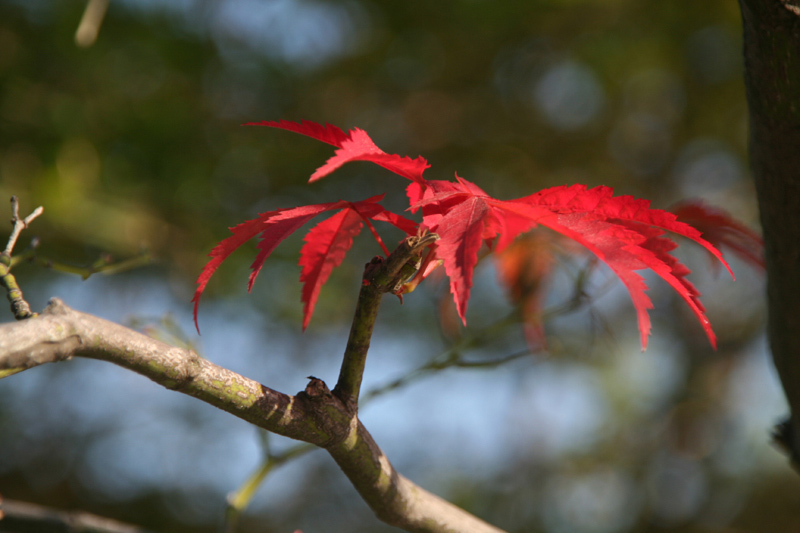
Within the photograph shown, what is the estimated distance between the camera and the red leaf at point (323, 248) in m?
0.36

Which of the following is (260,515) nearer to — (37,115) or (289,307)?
(289,307)

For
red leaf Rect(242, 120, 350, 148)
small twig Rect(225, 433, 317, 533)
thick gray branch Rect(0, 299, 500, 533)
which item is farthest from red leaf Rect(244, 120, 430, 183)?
small twig Rect(225, 433, 317, 533)

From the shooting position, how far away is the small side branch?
0.89 feet

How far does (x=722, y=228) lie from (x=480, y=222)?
360mm

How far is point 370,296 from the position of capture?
0.29 metres

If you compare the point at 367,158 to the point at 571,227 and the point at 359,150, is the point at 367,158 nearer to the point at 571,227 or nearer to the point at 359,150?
the point at 359,150

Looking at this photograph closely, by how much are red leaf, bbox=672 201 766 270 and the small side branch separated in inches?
12.1

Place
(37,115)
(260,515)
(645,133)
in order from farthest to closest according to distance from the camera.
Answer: (260,515) → (645,133) → (37,115)

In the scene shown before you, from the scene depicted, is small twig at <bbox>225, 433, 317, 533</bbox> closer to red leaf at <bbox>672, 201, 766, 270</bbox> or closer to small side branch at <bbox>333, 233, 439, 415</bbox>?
small side branch at <bbox>333, 233, 439, 415</bbox>

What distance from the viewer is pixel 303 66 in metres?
1.36

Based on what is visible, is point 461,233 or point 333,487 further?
point 333,487

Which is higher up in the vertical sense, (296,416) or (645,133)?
(645,133)

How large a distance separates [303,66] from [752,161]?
3.92ft

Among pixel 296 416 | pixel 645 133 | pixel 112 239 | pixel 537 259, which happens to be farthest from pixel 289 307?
pixel 645 133
